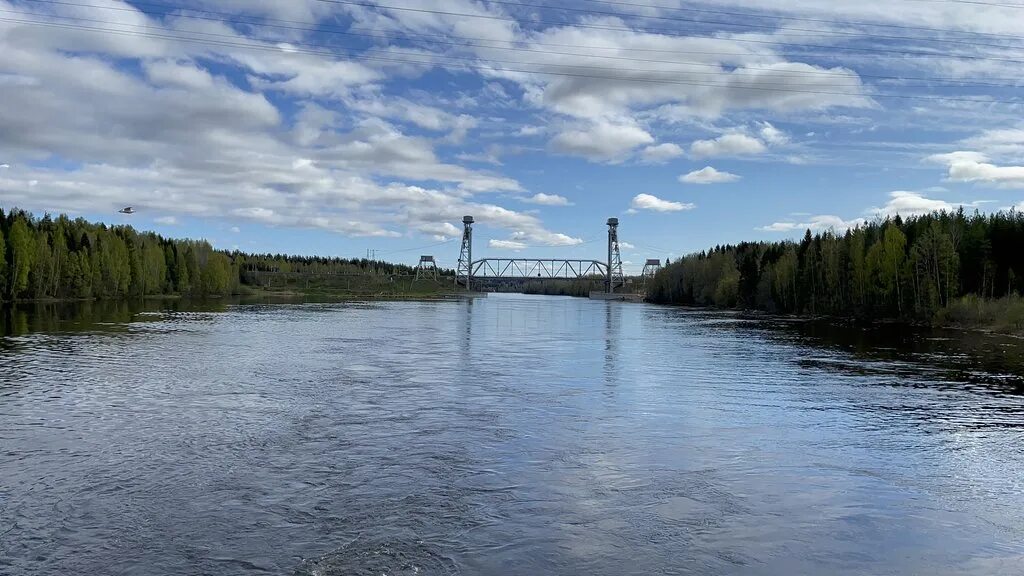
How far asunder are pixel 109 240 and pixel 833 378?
431 feet

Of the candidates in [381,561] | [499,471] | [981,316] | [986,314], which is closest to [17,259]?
[499,471]

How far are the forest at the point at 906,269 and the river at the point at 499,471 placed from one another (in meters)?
48.0

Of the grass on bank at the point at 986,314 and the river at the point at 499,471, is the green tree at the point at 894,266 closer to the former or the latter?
the grass on bank at the point at 986,314

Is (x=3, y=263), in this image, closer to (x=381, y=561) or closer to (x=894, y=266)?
(x=381, y=561)

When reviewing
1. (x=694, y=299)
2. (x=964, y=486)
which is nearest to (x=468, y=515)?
(x=964, y=486)

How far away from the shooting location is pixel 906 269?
77875mm

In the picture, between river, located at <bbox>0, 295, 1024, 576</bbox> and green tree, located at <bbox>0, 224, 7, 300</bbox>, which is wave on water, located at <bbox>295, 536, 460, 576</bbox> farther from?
green tree, located at <bbox>0, 224, 7, 300</bbox>

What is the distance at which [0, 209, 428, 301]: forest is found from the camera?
101188 millimetres

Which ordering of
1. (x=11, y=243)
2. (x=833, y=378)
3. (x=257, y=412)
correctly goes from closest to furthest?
(x=257, y=412), (x=833, y=378), (x=11, y=243)

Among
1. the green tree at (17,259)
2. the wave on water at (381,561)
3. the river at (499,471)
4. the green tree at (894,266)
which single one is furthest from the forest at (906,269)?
the green tree at (17,259)

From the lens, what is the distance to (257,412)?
68.3ft

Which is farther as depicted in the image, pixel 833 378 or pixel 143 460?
pixel 833 378

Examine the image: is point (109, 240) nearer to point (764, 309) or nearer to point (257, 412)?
point (764, 309)

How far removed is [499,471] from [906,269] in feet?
251
